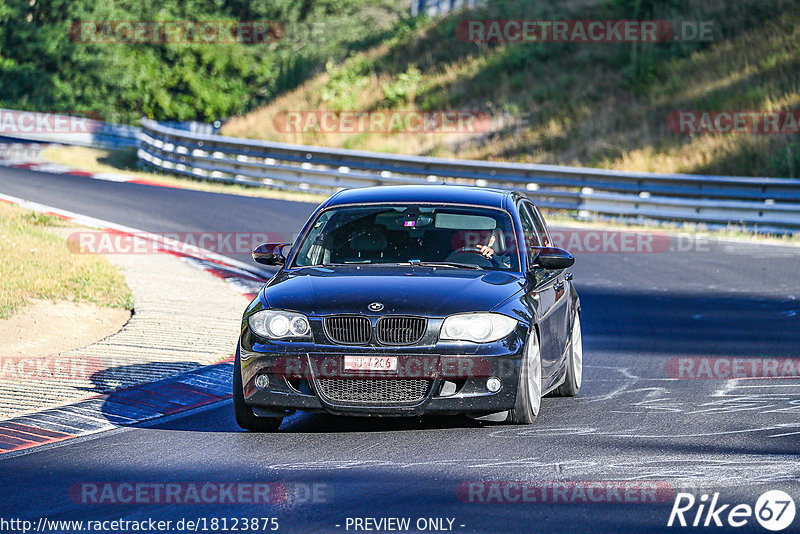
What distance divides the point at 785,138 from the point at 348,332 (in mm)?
23376

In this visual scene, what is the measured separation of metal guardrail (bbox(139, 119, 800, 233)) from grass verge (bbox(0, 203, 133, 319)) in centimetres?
1087

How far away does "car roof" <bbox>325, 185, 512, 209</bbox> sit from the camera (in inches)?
368

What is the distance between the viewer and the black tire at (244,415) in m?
8.21

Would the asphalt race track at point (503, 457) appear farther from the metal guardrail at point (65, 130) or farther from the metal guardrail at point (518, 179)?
the metal guardrail at point (65, 130)

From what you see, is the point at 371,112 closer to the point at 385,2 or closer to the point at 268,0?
the point at 268,0

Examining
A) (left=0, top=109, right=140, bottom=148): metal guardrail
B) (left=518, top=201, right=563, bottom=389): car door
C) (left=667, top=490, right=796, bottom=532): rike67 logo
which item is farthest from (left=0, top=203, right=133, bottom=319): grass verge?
(left=0, top=109, right=140, bottom=148): metal guardrail

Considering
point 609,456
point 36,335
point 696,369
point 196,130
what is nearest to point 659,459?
point 609,456

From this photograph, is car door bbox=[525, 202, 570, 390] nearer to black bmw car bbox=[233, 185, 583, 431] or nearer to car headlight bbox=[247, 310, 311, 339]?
black bmw car bbox=[233, 185, 583, 431]

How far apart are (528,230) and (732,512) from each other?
12.9ft

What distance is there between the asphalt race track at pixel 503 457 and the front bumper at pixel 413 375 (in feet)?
0.73

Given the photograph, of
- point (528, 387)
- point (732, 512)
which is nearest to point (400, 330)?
point (528, 387)

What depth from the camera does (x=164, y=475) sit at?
23.1ft
